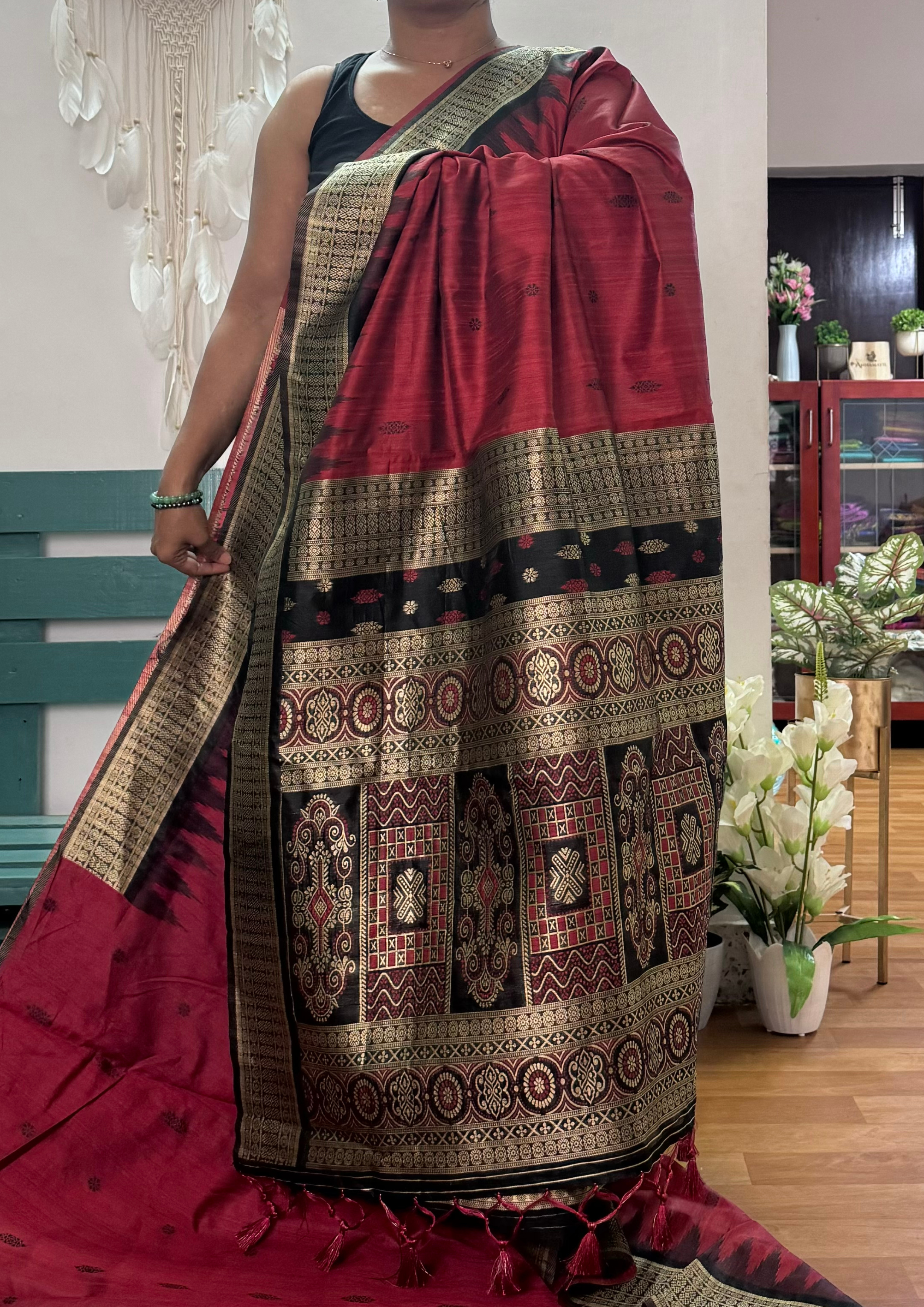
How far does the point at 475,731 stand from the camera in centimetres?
100

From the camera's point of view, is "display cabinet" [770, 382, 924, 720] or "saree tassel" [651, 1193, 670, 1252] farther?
"display cabinet" [770, 382, 924, 720]

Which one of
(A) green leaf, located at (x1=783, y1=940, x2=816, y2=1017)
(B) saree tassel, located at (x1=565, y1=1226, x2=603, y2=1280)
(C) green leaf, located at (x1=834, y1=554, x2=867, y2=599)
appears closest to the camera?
(B) saree tassel, located at (x1=565, y1=1226, x2=603, y2=1280)

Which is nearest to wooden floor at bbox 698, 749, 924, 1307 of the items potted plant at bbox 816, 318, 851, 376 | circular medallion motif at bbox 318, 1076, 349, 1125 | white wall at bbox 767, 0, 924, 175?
circular medallion motif at bbox 318, 1076, 349, 1125

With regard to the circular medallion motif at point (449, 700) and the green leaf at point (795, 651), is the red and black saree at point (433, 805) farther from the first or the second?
the green leaf at point (795, 651)

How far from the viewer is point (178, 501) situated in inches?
44.1

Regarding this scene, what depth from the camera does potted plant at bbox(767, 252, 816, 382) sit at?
4152 mm

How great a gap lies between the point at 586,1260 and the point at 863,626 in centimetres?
124

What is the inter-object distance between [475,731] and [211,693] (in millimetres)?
295

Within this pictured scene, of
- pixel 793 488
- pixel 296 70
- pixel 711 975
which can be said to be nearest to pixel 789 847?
pixel 711 975

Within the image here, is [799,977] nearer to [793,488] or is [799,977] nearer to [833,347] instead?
[793,488]

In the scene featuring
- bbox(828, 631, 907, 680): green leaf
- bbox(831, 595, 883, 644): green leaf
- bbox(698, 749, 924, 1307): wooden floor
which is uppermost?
bbox(831, 595, 883, 644): green leaf

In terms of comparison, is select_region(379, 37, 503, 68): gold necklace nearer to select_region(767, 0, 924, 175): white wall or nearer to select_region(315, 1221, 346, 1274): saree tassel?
select_region(315, 1221, 346, 1274): saree tassel

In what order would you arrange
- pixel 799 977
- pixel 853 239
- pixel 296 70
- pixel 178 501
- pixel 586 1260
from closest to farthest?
pixel 586 1260
pixel 178 501
pixel 799 977
pixel 296 70
pixel 853 239

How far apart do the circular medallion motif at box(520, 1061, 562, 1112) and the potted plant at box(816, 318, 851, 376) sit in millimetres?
3963
